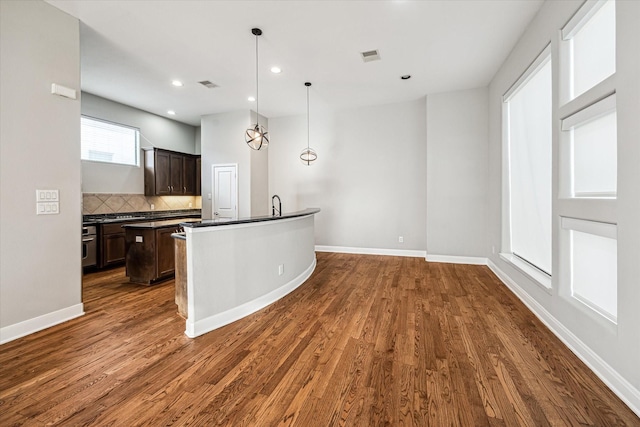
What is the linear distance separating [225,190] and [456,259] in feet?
17.5

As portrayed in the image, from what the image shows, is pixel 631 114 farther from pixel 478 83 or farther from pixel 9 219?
pixel 9 219

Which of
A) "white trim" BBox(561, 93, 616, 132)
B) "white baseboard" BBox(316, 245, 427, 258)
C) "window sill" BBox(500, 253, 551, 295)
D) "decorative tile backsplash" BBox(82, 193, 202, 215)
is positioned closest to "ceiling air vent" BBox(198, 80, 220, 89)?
"decorative tile backsplash" BBox(82, 193, 202, 215)

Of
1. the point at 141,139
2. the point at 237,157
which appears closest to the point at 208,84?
the point at 237,157

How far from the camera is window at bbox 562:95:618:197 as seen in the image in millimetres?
2078

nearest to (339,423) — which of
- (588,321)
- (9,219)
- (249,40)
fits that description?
(588,321)

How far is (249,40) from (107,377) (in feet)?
12.8

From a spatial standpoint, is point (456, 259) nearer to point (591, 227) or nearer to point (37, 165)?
point (591, 227)

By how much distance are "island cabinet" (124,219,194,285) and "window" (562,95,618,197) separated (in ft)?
16.4

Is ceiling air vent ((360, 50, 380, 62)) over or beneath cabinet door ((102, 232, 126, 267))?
over

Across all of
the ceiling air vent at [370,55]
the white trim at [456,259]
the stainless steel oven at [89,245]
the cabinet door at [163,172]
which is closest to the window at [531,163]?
the white trim at [456,259]

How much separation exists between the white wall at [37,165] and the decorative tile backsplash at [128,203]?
2901 mm

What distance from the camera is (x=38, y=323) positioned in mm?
2816

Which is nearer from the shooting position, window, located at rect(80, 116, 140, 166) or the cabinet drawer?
the cabinet drawer

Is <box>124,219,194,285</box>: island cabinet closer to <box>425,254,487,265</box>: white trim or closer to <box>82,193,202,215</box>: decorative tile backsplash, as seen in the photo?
<box>82,193,202,215</box>: decorative tile backsplash
